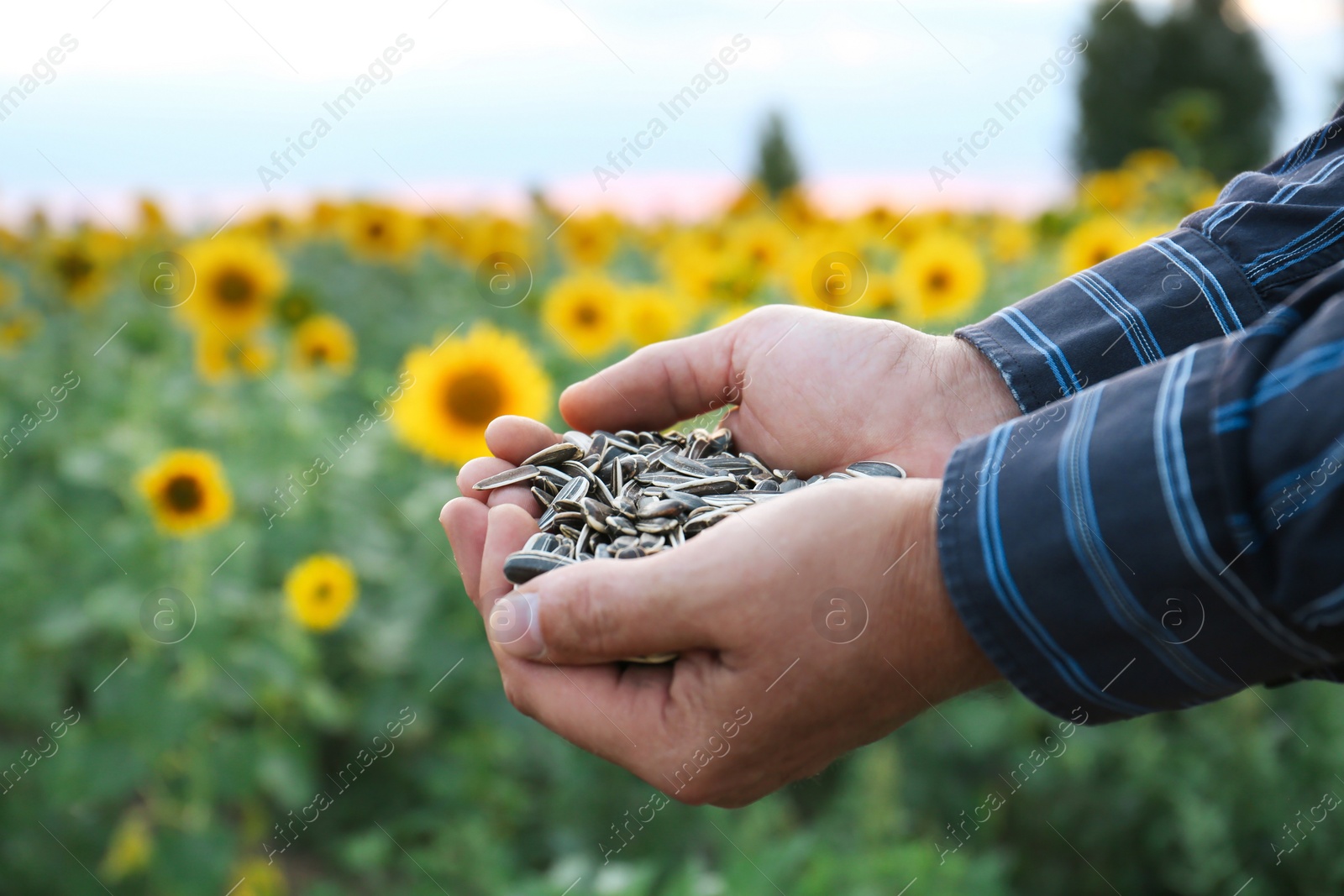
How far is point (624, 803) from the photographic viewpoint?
272cm

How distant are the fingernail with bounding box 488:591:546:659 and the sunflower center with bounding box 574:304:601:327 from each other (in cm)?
194

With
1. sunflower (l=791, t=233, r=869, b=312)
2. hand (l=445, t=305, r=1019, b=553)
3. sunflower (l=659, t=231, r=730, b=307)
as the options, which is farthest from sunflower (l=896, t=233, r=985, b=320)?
hand (l=445, t=305, r=1019, b=553)

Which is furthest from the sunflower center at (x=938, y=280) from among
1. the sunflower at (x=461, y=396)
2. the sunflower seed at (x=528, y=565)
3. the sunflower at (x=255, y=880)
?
the sunflower at (x=255, y=880)

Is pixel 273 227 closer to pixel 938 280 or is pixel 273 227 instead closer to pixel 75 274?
pixel 75 274

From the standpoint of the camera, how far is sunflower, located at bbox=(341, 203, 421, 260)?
4.89 m

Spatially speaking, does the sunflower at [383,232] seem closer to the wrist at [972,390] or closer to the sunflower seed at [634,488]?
the sunflower seed at [634,488]

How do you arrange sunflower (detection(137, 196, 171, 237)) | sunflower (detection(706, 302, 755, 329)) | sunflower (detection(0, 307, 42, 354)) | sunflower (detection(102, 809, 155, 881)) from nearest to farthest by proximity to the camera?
sunflower (detection(102, 809, 155, 881)) < sunflower (detection(706, 302, 755, 329)) < sunflower (detection(0, 307, 42, 354)) < sunflower (detection(137, 196, 171, 237))

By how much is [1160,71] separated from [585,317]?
12.3 metres

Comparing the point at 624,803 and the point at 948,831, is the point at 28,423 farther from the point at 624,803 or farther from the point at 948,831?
the point at 948,831

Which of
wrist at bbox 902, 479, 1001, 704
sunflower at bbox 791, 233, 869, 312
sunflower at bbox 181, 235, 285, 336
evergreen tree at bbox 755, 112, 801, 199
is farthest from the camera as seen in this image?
evergreen tree at bbox 755, 112, 801, 199

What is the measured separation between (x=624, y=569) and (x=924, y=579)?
0.41 metres

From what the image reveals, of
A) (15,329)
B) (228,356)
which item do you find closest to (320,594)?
(228,356)

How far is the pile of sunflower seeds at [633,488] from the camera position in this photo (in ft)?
5.55

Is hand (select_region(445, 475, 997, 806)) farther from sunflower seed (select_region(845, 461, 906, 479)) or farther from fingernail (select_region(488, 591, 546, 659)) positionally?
sunflower seed (select_region(845, 461, 906, 479))
